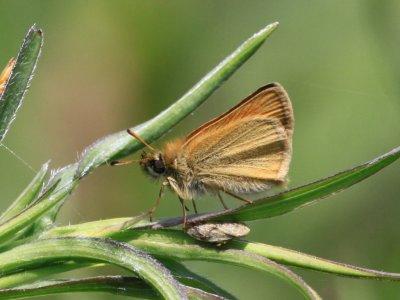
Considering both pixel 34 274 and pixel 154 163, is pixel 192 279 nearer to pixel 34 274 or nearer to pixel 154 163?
pixel 34 274

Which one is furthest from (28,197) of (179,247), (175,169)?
(175,169)

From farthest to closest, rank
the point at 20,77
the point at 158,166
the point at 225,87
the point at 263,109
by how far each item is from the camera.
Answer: the point at 225,87 < the point at 158,166 < the point at 263,109 < the point at 20,77

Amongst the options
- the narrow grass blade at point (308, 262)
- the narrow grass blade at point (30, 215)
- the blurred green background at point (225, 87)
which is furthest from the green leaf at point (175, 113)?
the blurred green background at point (225, 87)

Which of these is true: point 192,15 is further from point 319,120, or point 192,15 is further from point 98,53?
point 319,120

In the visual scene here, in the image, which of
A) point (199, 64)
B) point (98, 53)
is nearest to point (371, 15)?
point (199, 64)

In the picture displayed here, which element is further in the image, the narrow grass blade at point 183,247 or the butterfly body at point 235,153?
the butterfly body at point 235,153

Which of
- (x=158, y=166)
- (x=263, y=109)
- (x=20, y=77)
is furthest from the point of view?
(x=158, y=166)

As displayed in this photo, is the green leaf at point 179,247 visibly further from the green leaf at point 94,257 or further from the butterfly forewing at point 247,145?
the butterfly forewing at point 247,145

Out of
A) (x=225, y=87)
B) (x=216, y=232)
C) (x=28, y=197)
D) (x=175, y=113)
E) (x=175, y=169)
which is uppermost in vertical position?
(x=225, y=87)
